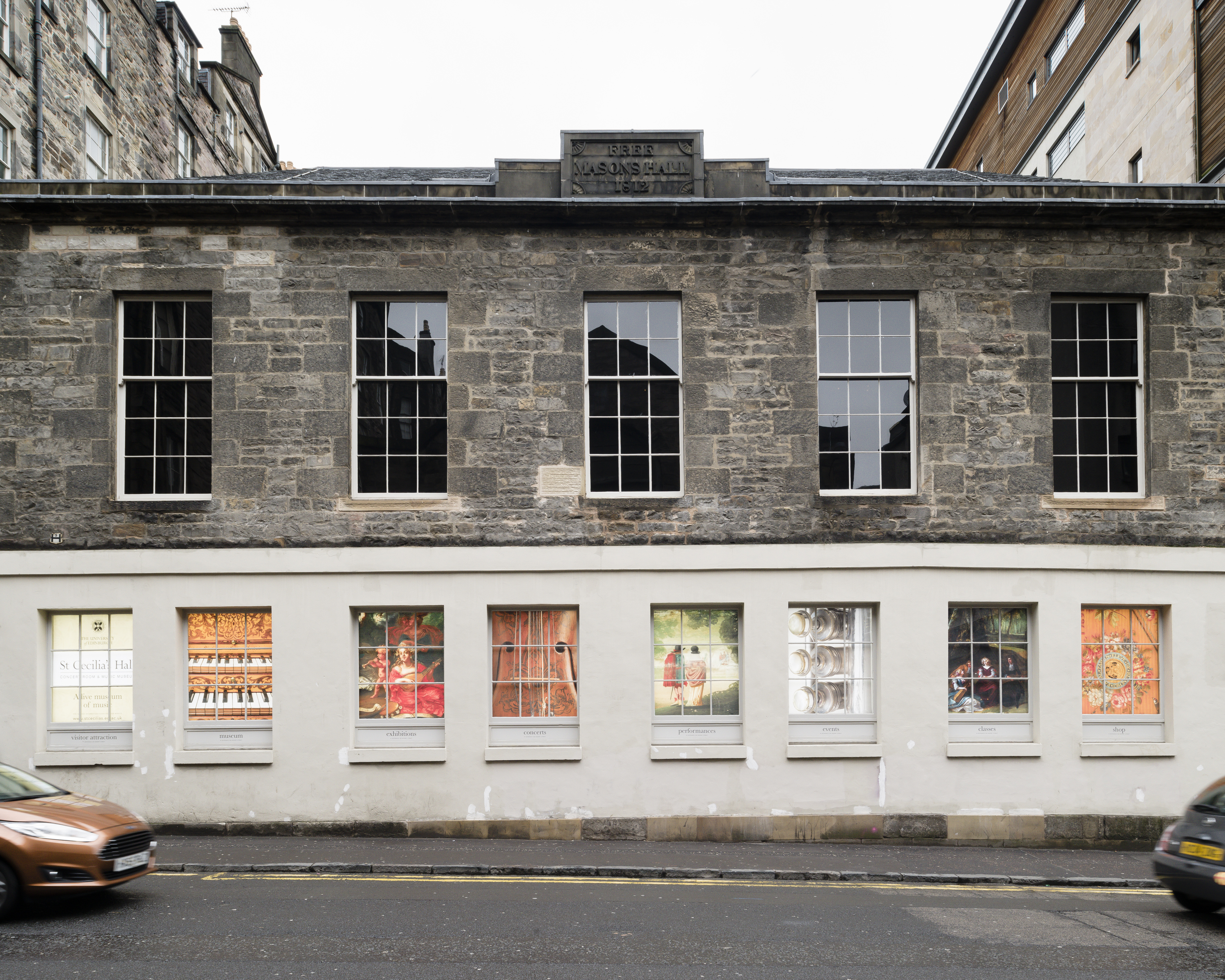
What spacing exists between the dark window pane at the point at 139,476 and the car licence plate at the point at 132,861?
5302mm

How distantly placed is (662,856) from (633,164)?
8731mm

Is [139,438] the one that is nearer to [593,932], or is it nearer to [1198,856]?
[593,932]

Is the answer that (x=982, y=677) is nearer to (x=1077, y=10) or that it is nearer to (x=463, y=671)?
(x=463, y=671)

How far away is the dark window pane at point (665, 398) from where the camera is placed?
12.2 metres

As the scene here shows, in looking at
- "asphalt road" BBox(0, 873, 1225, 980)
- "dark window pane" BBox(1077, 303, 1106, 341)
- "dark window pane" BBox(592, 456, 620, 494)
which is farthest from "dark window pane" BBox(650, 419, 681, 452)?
"dark window pane" BBox(1077, 303, 1106, 341)

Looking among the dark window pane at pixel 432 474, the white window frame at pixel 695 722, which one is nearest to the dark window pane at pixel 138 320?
the dark window pane at pixel 432 474

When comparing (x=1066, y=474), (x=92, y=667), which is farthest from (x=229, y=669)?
(x=1066, y=474)

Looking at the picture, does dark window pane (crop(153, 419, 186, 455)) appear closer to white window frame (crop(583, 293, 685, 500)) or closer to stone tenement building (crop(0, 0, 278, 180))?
white window frame (crop(583, 293, 685, 500))

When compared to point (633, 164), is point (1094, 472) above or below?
below

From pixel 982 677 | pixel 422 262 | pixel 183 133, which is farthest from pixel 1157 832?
pixel 183 133

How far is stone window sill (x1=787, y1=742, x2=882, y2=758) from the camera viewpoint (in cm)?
1156

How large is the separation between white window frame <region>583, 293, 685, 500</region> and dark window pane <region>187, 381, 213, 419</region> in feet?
16.4

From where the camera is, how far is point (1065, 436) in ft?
40.4

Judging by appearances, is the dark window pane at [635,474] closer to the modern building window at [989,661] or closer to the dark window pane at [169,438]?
the modern building window at [989,661]
